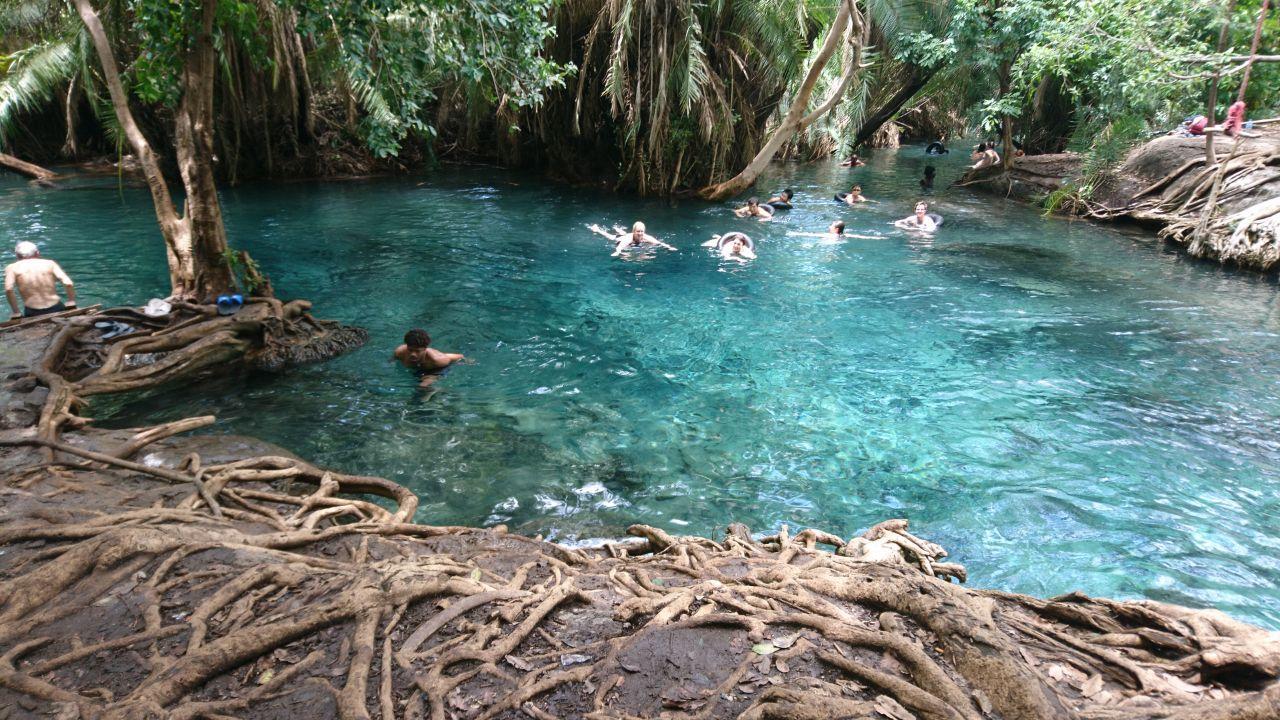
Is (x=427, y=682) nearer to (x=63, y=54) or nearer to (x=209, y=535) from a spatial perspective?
(x=209, y=535)

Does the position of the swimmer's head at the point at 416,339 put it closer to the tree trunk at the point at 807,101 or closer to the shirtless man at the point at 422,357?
the shirtless man at the point at 422,357

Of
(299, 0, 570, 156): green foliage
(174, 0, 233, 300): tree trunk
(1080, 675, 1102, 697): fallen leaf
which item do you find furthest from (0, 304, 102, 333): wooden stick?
(1080, 675, 1102, 697): fallen leaf

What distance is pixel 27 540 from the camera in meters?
3.95

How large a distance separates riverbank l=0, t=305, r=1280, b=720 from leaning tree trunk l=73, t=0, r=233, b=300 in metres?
5.85

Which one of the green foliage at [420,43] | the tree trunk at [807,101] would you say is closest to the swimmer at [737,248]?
the tree trunk at [807,101]

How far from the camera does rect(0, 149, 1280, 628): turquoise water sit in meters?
6.39

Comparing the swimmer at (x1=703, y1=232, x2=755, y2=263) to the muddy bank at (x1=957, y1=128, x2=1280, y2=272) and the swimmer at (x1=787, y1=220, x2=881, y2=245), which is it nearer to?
the swimmer at (x1=787, y1=220, x2=881, y2=245)

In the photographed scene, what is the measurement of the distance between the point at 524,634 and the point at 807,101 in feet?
55.1

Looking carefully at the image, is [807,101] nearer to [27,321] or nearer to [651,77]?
[651,77]

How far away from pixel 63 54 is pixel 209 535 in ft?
74.2

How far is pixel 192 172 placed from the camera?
921cm

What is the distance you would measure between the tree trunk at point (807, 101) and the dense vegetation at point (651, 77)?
184mm

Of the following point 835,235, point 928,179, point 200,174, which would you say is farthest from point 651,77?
point 200,174

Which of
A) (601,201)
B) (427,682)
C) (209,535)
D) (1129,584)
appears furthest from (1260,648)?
(601,201)
